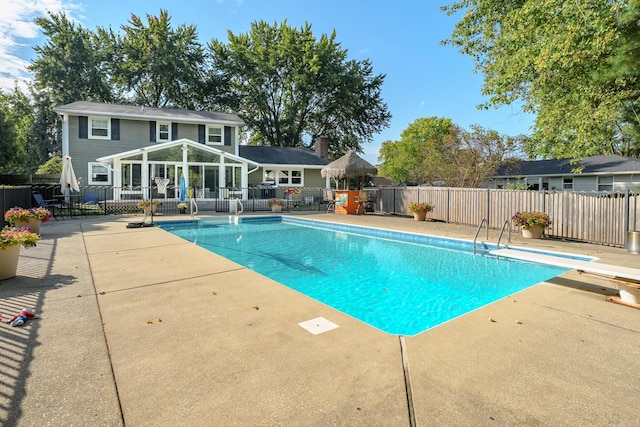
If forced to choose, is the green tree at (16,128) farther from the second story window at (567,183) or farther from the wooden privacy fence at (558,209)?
the second story window at (567,183)

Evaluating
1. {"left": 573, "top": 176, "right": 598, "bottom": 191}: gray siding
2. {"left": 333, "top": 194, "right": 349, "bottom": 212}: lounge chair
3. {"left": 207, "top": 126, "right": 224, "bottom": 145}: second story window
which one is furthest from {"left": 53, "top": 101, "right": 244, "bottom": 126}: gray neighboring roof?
{"left": 573, "top": 176, "right": 598, "bottom": 191}: gray siding

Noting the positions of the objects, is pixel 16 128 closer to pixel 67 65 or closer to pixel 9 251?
pixel 67 65

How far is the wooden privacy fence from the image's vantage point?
27.0ft

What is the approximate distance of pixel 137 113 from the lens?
20.2m

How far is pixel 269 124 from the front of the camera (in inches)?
1345

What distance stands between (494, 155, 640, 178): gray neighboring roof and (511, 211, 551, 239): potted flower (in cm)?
1488

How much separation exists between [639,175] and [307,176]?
21.7 m

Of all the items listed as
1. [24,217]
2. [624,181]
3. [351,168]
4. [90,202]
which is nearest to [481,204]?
[351,168]

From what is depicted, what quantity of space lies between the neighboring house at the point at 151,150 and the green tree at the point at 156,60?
9.31 meters

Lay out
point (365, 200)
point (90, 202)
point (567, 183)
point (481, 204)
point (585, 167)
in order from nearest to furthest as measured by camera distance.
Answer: point (481, 204), point (90, 202), point (365, 200), point (585, 167), point (567, 183)

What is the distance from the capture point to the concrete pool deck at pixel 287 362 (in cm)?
201

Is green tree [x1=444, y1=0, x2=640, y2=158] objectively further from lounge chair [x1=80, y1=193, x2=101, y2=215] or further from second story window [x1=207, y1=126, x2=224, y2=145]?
lounge chair [x1=80, y1=193, x2=101, y2=215]

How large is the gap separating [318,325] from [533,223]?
27.4 feet

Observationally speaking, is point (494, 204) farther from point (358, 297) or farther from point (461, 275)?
point (358, 297)
